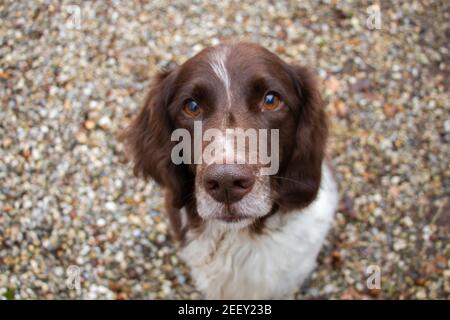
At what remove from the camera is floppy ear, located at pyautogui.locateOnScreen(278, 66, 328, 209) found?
3328 millimetres

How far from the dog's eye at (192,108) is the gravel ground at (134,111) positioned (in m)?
1.55

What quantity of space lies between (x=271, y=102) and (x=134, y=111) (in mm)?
2104

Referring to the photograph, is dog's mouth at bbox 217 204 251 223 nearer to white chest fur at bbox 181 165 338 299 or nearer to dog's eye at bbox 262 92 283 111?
white chest fur at bbox 181 165 338 299

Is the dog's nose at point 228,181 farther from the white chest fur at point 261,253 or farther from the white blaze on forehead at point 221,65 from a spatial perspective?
the white chest fur at point 261,253

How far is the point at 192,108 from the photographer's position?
3.18 metres

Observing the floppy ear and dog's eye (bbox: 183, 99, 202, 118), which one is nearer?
dog's eye (bbox: 183, 99, 202, 118)

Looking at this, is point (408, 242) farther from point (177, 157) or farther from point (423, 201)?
point (177, 157)

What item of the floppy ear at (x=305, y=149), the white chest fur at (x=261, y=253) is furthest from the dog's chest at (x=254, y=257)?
the floppy ear at (x=305, y=149)

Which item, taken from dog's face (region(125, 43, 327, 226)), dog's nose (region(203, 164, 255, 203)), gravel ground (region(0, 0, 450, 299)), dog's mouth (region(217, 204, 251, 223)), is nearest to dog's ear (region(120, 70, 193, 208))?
dog's face (region(125, 43, 327, 226))

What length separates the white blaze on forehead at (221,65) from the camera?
3055mm

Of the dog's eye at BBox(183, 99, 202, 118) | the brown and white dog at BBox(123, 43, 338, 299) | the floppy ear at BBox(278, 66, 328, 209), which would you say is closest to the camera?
the brown and white dog at BBox(123, 43, 338, 299)

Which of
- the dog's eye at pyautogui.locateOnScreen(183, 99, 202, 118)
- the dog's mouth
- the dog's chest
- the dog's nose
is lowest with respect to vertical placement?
the dog's chest

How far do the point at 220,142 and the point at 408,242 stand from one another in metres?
2.32

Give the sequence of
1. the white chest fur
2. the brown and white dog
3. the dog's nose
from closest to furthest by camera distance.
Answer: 1. the dog's nose
2. the brown and white dog
3. the white chest fur
